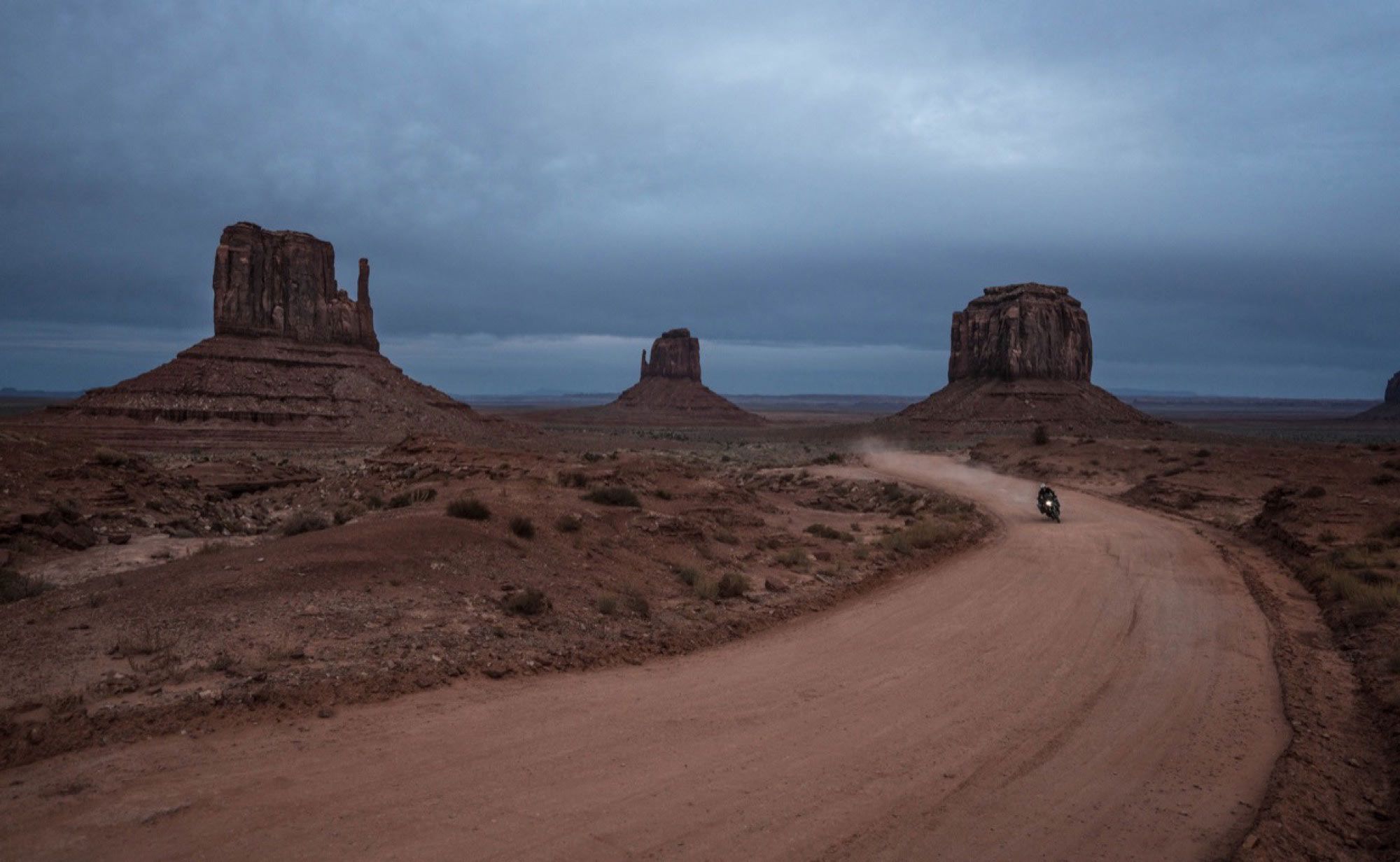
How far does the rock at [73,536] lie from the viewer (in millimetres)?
15789

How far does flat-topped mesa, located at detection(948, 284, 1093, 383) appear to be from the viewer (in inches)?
3890

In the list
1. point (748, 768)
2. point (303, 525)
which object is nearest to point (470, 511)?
point (303, 525)

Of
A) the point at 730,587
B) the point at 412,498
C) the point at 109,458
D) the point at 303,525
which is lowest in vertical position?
the point at 730,587

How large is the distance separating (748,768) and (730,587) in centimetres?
676

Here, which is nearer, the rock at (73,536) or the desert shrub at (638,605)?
the desert shrub at (638,605)

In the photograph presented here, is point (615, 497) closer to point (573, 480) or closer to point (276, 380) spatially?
point (573, 480)

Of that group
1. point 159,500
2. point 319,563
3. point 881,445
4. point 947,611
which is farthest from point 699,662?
point 881,445

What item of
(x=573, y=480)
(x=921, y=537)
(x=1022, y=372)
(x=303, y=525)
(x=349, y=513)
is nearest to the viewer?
(x=303, y=525)

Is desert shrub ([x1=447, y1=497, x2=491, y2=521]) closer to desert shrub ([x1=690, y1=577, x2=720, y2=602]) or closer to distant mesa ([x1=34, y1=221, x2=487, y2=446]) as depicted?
desert shrub ([x1=690, y1=577, x2=720, y2=602])

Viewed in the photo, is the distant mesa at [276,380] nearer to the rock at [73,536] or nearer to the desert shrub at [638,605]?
the rock at [73,536]

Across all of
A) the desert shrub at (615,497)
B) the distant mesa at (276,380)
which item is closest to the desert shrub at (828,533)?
the desert shrub at (615,497)

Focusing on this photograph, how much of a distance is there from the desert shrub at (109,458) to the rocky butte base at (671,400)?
4459 inches

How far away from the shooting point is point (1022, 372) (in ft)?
322

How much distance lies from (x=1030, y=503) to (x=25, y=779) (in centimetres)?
2732
